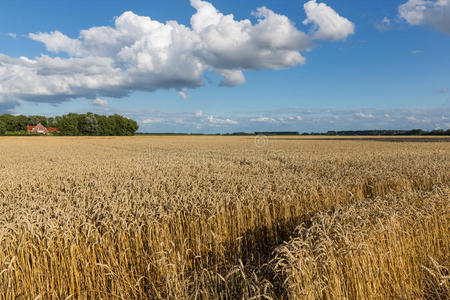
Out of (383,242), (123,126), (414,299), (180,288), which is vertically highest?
(123,126)

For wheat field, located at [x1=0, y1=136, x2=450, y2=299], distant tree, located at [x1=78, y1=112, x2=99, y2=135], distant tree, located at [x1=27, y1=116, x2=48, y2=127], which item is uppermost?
distant tree, located at [x1=27, y1=116, x2=48, y2=127]

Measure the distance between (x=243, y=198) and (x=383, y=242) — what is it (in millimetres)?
3042

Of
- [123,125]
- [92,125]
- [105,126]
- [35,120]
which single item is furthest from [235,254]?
[35,120]

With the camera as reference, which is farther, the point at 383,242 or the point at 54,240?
the point at 54,240

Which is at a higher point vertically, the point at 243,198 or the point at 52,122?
the point at 52,122

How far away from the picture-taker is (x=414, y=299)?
351 cm

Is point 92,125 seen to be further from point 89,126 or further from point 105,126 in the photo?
point 105,126

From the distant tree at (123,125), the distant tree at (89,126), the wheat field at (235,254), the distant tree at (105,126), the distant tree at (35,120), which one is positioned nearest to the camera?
the wheat field at (235,254)

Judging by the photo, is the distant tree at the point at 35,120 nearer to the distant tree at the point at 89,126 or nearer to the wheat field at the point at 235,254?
the distant tree at the point at 89,126

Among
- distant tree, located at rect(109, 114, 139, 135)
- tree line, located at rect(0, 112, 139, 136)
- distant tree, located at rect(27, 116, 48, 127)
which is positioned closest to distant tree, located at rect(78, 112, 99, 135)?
tree line, located at rect(0, 112, 139, 136)

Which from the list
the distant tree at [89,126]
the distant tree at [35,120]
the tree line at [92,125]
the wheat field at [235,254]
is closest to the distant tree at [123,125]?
the tree line at [92,125]

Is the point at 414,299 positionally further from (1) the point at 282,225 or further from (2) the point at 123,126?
(2) the point at 123,126

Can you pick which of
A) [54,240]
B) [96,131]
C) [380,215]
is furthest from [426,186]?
Result: [96,131]

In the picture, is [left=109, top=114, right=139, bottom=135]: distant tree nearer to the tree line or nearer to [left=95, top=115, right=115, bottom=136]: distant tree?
the tree line
